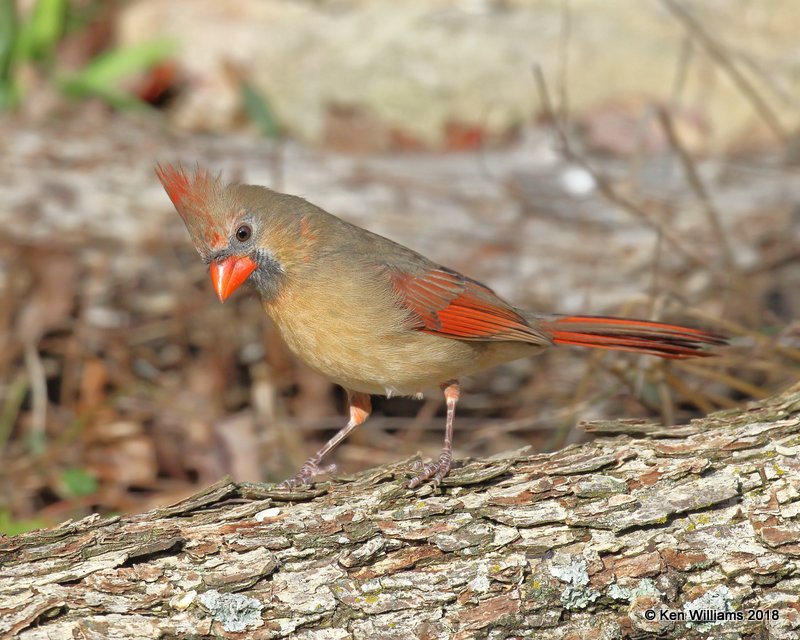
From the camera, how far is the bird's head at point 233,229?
3.37 m

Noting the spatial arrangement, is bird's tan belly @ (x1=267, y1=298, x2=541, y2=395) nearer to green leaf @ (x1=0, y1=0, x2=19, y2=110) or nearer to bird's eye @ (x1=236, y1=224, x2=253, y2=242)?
bird's eye @ (x1=236, y1=224, x2=253, y2=242)

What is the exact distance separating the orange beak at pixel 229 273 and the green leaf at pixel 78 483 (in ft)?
5.19

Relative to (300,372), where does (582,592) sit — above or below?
below

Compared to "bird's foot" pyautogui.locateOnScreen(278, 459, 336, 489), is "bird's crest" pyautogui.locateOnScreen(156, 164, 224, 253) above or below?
above

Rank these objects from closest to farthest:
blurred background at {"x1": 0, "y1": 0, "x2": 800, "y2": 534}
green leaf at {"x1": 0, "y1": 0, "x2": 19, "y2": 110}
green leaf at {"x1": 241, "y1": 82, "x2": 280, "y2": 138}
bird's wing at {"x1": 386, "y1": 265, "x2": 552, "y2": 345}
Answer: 1. bird's wing at {"x1": 386, "y1": 265, "x2": 552, "y2": 345}
2. blurred background at {"x1": 0, "y1": 0, "x2": 800, "y2": 534}
3. green leaf at {"x1": 241, "y1": 82, "x2": 280, "y2": 138}
4. green leaf at {"x1": 0, "y1": 0, "x2": 19, "y2": 110}

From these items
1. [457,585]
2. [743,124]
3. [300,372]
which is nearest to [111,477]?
[300,372]

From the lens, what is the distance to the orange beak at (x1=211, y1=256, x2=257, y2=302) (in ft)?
11.1

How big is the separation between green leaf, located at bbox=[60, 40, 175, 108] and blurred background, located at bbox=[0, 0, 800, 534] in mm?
23

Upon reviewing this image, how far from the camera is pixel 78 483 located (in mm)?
4527

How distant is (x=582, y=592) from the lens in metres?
2.50

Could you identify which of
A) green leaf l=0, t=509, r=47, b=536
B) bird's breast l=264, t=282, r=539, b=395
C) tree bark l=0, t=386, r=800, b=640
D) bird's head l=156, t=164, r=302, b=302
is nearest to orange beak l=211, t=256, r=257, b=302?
bird's head l=156, t=164, r=302, b=302

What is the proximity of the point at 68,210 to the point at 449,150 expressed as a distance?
2826mm

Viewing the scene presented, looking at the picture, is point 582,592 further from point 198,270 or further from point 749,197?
point 749,197

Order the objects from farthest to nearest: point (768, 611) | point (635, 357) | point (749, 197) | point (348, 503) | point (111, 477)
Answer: point (749, 197)
point (111, 477)
point (635, 357)
point (348, 503)
point (768, 611)
